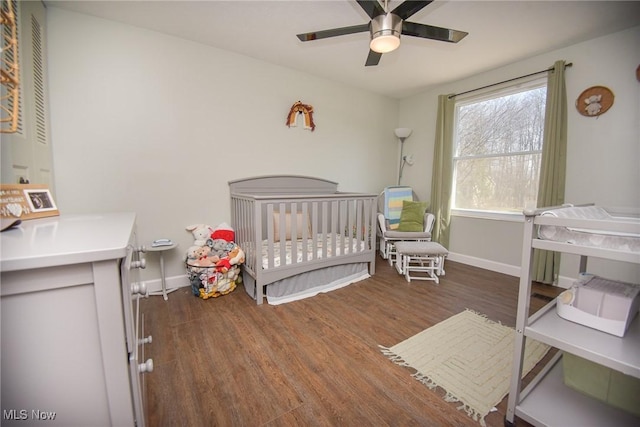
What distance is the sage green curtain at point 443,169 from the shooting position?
3.38 m

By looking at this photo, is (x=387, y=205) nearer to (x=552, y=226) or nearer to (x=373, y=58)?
(x=373, y=58)

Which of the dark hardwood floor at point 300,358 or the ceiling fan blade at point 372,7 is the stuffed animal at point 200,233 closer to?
the dark hardwood floor at point 300,358

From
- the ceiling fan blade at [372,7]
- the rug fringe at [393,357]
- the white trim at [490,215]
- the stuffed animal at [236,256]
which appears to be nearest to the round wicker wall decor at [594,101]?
the white trim at [490,215]

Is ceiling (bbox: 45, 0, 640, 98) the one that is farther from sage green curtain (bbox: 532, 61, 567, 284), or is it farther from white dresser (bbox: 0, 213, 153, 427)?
white dresser (bbox: 0, 213, 153, 427)

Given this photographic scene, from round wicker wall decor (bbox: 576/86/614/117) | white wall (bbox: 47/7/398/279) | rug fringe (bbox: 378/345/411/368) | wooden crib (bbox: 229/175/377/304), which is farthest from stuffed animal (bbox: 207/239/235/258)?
round wicker wall decor (bbox: 576/86/614/117)

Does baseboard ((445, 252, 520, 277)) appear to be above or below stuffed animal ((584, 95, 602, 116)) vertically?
below

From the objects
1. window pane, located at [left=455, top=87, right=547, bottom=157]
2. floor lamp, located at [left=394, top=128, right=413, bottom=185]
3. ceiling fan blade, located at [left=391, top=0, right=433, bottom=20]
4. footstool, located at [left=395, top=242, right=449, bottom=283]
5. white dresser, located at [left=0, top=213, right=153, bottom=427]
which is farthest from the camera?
floor lamp, located at [left=394, top=128, right=413, bottom=185]

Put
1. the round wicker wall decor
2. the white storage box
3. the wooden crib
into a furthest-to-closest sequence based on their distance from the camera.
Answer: the round wicker wall decor < the wooden crib < the white storage box

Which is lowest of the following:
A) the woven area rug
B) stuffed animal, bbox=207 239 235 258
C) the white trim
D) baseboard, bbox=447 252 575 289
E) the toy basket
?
the woven area rug

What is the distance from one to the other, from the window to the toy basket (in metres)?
3.11

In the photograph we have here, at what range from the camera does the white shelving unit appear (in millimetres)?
884

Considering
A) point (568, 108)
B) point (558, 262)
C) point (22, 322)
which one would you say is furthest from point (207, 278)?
point (568, 108)

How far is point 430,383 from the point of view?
134cm

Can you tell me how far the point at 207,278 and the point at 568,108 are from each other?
386 cm
